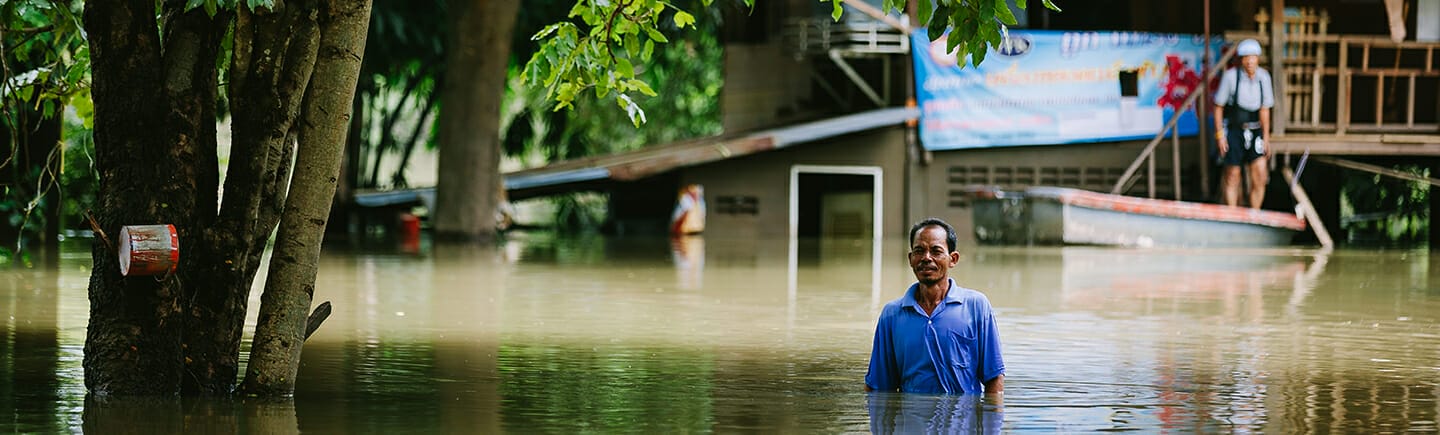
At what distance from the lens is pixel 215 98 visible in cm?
741

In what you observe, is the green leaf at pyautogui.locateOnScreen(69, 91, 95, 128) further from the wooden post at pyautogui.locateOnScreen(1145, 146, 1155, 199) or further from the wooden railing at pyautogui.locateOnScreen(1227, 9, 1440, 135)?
the wooden railing at pyautogui.locateOnScreen(1227, 9, 1440, 135)

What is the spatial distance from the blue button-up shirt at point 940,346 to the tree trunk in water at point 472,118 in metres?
17.7

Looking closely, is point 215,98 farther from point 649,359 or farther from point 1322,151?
point 1322,151

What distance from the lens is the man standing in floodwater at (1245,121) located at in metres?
24.7

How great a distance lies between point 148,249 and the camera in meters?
6.89

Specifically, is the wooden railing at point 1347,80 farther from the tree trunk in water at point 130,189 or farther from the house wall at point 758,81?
the tree trunk in water at point 130,189

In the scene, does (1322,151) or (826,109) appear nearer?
(1322,151)

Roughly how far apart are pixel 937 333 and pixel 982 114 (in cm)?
2180

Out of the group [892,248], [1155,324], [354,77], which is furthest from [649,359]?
[892,248]

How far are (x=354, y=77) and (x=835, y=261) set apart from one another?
13041 millimetres

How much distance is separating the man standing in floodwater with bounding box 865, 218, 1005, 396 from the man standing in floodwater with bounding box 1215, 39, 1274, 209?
18615 millimetres

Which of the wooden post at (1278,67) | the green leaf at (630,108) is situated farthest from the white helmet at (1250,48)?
the green leaf at (630,108)

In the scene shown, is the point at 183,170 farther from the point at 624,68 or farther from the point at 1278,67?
the point at 1278,67

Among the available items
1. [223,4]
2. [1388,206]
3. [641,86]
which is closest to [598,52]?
[641,86]
